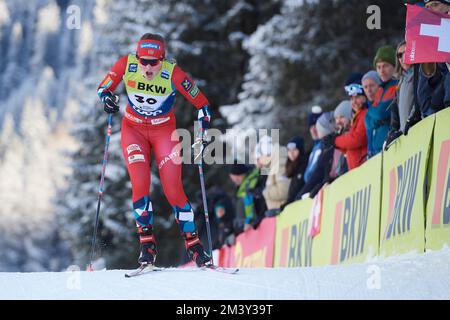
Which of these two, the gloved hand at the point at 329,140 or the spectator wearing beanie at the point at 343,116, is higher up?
the spectator wearing beanie at the point at 343,116

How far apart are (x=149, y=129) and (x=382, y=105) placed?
2151 millimetres

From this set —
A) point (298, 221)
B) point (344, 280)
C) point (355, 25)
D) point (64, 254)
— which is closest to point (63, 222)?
point (355, 25)

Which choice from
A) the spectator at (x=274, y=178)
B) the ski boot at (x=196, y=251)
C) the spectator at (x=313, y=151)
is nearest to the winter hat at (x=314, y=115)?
the spectator at (x=313, y=151)

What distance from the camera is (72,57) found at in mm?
132000

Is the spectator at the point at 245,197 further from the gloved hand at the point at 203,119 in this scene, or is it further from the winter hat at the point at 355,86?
the gloved hand at the point at 203,119

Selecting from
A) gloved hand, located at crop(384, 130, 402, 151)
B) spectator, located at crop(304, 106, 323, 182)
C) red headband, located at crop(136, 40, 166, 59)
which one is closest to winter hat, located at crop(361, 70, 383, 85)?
gloved hand, located at crop(384, 130, 402, 151)

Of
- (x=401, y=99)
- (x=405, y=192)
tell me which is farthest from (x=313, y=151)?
(x=405, y=192)

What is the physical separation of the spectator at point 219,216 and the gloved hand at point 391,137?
232 inches

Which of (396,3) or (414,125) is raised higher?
(396,3)

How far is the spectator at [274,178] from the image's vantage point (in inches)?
449

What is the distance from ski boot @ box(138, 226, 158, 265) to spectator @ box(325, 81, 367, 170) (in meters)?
2.26
